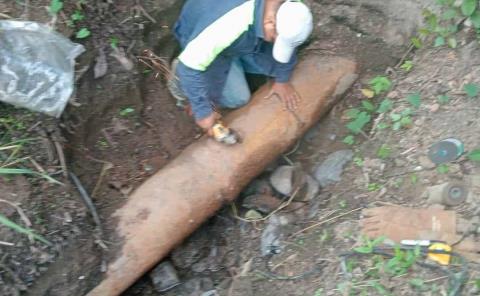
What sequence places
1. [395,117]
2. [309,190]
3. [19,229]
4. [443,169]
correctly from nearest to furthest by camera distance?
1. [19,229]
2. [443,169]
3. [395,117]
4. [309,190]

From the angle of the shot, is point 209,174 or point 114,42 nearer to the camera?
point 209,174

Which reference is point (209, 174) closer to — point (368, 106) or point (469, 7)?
point (368, 106)

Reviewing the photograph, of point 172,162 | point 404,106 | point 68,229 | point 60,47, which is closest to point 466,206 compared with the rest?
point 404,106

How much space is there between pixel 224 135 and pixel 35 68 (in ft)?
3.01

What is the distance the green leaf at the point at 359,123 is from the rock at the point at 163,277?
1.15m

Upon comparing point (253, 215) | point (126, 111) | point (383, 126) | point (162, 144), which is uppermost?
point (383, 126)

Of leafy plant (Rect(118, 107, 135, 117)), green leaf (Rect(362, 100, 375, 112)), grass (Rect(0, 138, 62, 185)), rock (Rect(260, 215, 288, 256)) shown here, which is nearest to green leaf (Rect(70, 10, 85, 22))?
leafy plant (Rect(118, 107, 135, 117))

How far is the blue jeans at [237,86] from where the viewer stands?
133 inches

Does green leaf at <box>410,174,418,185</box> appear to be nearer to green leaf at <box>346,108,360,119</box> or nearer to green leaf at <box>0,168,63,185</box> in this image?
green leaf at <box>346,108,360,119</box>

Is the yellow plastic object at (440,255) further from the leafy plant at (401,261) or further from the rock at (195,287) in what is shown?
the rock at (195,287)

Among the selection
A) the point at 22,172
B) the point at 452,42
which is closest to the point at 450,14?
the point at 452,42

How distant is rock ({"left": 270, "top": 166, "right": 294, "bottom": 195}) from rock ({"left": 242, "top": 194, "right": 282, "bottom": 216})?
60mm

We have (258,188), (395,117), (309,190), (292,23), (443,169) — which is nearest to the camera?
(292,23)

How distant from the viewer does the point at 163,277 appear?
311cm
